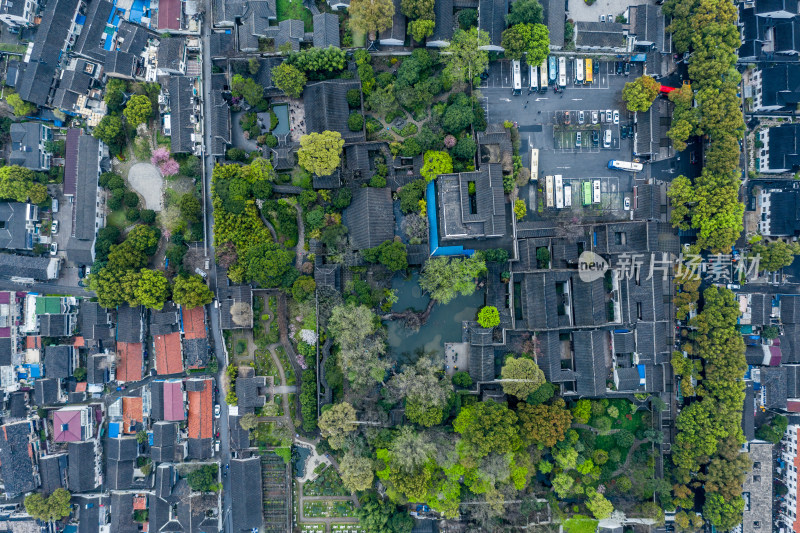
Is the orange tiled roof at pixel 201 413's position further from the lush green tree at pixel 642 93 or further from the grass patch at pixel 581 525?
the lush green tree at pixel 642 93

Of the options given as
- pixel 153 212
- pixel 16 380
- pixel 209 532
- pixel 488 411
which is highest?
pixel 153 212

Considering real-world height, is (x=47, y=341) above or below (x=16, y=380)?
above

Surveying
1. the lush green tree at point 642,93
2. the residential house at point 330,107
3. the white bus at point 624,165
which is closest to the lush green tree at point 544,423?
the white bus at point 624,165

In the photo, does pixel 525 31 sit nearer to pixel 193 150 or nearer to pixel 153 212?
pixel 193 150

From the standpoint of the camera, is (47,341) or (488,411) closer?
(488,411)

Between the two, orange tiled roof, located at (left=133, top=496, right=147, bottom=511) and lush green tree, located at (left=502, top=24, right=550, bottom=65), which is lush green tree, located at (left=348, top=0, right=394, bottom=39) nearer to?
lush green tree, located at (left=502, top=24, right=550, bottom=65)

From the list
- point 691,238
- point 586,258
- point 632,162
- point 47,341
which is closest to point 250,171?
point 47,341

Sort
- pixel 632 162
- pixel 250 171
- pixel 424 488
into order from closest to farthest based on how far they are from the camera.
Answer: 1. pixel 424 488
2. pixel 250 171
3. pixel 632 162
